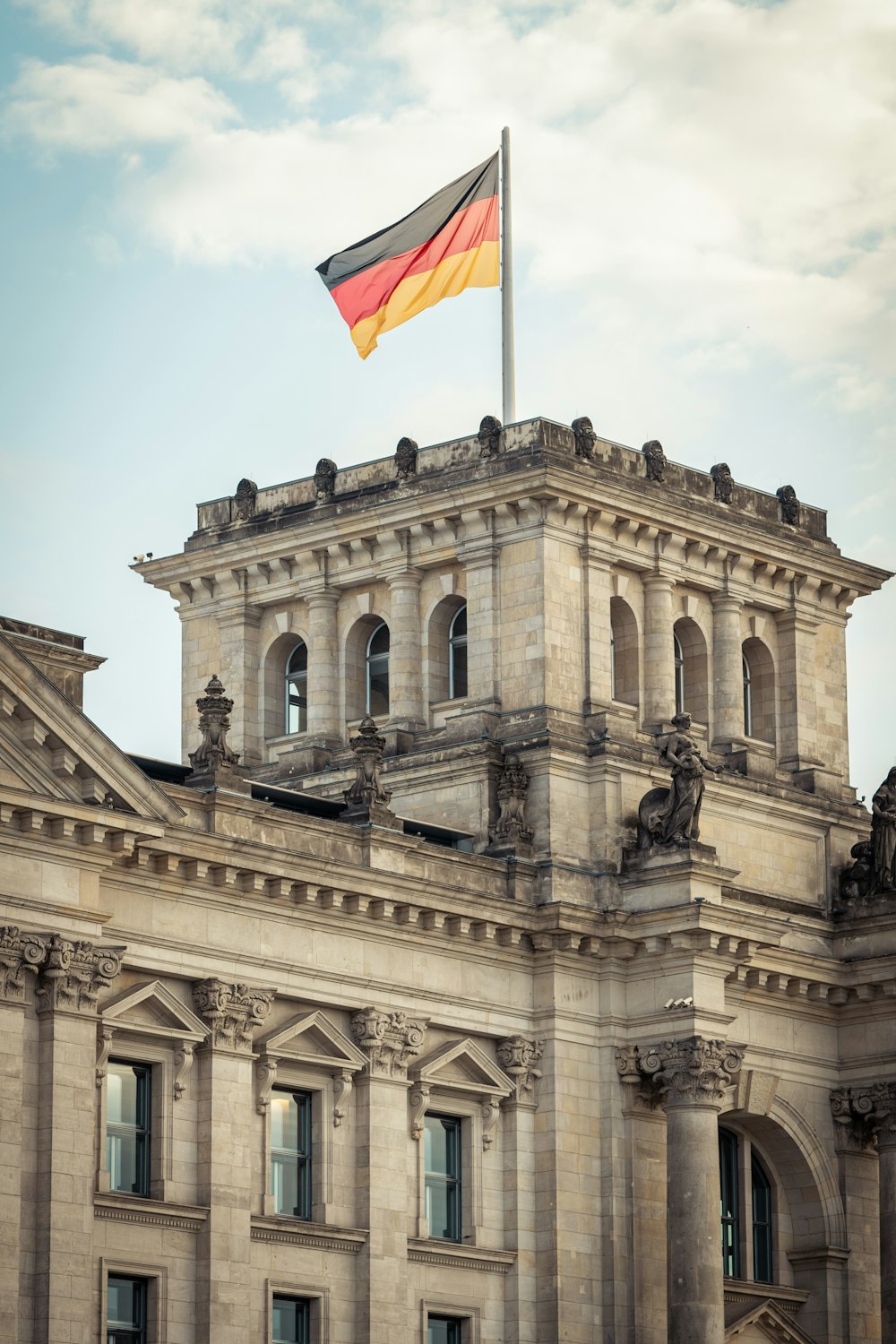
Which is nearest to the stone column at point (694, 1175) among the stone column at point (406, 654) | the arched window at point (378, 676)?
the stone column at point (406, 654)

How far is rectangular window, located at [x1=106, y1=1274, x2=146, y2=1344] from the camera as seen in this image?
49.6 meters

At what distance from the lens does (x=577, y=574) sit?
61125mm

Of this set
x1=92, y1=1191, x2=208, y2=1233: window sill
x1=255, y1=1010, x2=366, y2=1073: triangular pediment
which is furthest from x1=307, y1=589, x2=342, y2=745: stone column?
x1=92, y1=1191, x2=208, y2=1233: window sill

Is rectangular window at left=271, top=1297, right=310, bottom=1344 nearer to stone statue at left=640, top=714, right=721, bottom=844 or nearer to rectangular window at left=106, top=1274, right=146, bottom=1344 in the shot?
rectangular window at left=106, top=1274, right=146, bottom=1344

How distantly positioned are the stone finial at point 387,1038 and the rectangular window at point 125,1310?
612cm

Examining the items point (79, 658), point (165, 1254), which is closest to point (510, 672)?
point (79, 658)

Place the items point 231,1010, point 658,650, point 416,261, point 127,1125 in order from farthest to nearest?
1. point 416,261
2. point 658,650
3. point 231,1010
4. point 127,1125

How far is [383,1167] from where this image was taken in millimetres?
54094

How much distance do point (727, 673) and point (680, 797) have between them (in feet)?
20.3

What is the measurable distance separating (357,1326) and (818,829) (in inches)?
622

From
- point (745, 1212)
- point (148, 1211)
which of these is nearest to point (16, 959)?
point (148, 1211)

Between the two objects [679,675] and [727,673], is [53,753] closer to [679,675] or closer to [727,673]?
[679,675]

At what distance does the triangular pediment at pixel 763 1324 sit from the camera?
59.4m

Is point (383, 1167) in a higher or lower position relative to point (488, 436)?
lower
